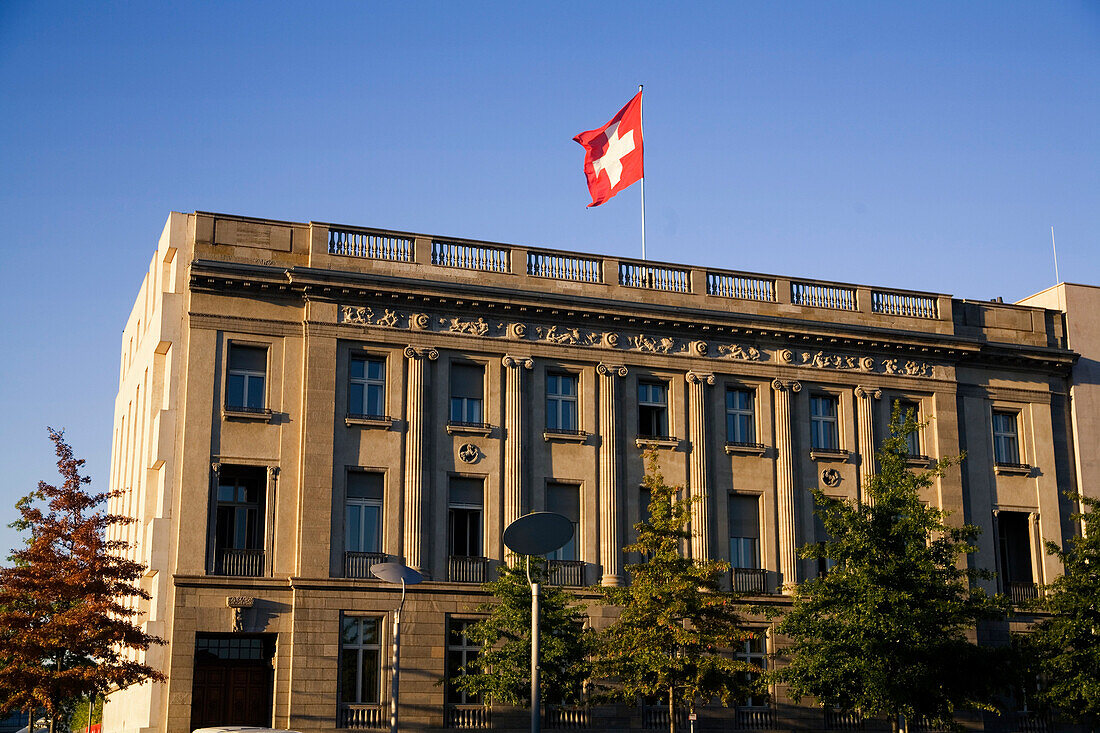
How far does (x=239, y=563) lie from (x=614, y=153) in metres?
18.2

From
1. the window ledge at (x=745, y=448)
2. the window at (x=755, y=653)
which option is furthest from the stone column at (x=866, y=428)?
the window at (x=755, y=653)

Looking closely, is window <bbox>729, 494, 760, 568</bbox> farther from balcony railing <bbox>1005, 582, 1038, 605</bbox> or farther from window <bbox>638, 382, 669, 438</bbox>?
balcony railing <bbox>1005, 582, 1038, 605</bbox>

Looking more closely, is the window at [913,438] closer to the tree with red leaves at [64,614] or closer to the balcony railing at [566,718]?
the balcony railing at [566,718]

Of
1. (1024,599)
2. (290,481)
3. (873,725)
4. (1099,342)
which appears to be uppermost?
(1099,342)

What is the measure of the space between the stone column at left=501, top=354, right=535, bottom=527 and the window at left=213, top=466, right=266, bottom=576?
7.01 meters

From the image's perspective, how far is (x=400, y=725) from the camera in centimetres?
3556

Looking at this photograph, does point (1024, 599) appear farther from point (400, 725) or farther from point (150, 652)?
point (150, 652)

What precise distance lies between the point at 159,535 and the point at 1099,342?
32935mm

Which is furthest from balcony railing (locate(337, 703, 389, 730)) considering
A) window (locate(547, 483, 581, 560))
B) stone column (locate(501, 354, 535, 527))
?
window (locate(547, 483, 581, 560))

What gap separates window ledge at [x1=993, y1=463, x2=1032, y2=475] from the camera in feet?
146

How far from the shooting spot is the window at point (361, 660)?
35.7m

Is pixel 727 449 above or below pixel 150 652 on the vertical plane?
above

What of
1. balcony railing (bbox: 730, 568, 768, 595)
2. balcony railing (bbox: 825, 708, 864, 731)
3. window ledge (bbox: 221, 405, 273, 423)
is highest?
window ledge (bbox: 221, 405, 273, 423)

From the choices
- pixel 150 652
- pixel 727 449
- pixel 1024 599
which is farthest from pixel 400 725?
pixel 1024 599
